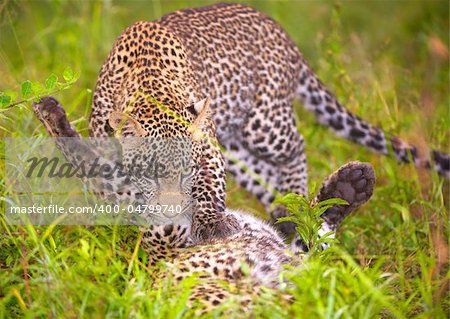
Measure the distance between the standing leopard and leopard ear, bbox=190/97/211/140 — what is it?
0.01 meters

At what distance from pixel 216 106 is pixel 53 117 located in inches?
57.1

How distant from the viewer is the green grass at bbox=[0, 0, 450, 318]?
5297mm

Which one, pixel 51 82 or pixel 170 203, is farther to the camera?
pixel 51 82

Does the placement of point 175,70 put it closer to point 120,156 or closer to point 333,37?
point 120,156

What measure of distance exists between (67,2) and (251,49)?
12.7 feet

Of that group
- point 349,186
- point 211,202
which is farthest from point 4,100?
point 349,186

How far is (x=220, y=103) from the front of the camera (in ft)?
25.1

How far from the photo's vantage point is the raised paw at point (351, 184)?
686 centimetres

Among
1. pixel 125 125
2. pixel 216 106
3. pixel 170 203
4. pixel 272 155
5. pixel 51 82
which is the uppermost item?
pixel 51 82

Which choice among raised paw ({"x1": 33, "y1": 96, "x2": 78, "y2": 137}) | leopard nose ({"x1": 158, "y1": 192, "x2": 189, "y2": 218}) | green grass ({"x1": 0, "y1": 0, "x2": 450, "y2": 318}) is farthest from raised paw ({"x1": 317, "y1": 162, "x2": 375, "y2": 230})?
raised paw ({"x1": 33, "y1": 96, "x2": 78, "y2": 137})

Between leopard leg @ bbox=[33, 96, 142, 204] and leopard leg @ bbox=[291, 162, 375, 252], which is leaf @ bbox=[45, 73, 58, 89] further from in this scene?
leopard leg @ bbox=[291, 162, 375, 252]

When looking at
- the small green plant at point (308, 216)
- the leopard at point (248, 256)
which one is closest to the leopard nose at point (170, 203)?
the leopard at point (248, 256)

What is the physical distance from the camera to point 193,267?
596 centimetres

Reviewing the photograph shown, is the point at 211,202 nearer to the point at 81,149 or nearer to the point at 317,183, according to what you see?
the point at 81,149
